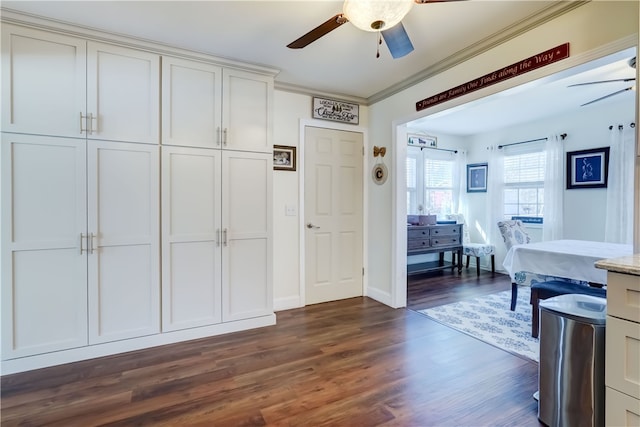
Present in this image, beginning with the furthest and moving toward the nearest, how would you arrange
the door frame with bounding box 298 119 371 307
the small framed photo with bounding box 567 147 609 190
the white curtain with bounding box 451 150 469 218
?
the white curtain with bounding box 451 150 469 218 < the small framed photo with bounding box 567 147 609 190 < the door frame with bounding box 298 119 371 307

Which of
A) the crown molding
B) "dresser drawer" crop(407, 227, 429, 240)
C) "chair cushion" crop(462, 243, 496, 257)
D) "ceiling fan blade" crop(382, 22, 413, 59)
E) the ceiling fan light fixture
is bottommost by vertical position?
"chair cushion" crop(462, 243, 496, 257)

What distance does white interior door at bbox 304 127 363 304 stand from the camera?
11.8 ft

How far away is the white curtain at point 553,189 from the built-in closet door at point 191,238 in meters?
4.66

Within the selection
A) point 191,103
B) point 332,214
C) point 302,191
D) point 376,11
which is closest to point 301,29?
point 376,11

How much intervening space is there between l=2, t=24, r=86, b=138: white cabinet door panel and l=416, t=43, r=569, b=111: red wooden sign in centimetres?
302

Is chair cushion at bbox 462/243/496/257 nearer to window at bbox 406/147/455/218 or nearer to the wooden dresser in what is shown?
the wooden dresser

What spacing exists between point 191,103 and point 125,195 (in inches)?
38.4

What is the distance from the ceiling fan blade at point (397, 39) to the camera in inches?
72.6

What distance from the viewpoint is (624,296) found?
1.26 meters

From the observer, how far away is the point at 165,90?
2576mm

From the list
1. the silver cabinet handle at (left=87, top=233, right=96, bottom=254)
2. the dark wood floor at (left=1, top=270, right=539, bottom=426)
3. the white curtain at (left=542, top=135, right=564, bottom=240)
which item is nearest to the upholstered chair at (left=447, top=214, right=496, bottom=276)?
the white curtain at (left=542, top=135, right=564, bottom=240)

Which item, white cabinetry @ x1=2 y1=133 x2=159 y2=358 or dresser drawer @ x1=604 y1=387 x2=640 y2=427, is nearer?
dresser drawer @ x1=604 y1=387 x2=640 y2=427

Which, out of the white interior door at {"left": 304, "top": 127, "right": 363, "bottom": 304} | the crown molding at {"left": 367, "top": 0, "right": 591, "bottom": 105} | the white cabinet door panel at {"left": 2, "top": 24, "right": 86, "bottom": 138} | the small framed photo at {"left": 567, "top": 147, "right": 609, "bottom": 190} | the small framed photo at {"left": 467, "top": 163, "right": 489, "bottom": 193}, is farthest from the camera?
the small framed photo at {"left": 467, "top": 163, "right": 489, "bottom": 193}

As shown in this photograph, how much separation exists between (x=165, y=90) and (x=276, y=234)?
5.72 feet
